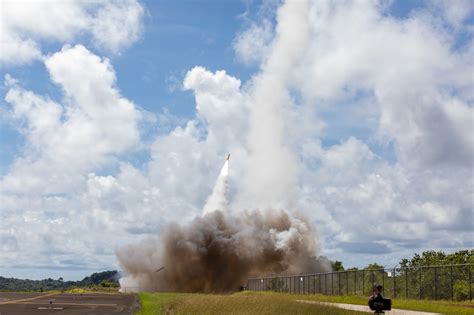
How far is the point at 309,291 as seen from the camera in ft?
253

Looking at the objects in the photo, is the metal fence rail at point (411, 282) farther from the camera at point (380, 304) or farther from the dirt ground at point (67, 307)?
the camera at point (380, 304)

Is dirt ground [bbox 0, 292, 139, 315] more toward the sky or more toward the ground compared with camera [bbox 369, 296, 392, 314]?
more toward the ground

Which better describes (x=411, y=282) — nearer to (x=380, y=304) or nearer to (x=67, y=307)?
(x=67, y=307)

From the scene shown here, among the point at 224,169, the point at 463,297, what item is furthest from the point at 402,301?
the point at 224,169

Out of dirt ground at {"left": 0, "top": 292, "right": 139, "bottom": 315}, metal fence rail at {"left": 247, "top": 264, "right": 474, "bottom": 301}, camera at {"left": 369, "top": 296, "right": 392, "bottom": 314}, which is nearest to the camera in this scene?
camera at {"left": 369, "top": 296, "right": 392, "bottom": 314}

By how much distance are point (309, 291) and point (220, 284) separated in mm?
36574

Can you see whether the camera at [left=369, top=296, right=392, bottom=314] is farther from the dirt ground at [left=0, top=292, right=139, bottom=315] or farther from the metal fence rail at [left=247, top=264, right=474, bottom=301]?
the dirt ground at [left=0, top=292, right=139, bottom=315]

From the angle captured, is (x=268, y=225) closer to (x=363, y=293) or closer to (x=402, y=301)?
(x=363, y=293)

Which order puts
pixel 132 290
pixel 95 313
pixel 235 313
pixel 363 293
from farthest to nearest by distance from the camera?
pixel 132 290 < pixel 363 293 < pixel 95 313 < pixel 235 313

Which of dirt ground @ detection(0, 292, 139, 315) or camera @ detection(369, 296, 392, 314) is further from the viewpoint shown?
dirt ground @ detection(0, 292, 139, 315)

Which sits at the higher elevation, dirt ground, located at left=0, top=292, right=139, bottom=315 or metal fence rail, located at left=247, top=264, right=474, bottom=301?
metal fence rail, located at left=247, top=264, right=474, bottom=301

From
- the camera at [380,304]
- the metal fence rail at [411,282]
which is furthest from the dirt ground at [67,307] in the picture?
the camera at [380,304]

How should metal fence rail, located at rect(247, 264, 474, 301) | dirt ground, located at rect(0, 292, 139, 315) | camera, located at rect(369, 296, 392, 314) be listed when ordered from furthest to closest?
metal fence rail, located at rect(247, 264, 474, 301) < dirt ground, located at rect(0, 292, 139, 315) < camera, located at rect(369, 296, 392, 314)

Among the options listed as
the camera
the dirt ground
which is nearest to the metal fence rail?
the dirt ground
